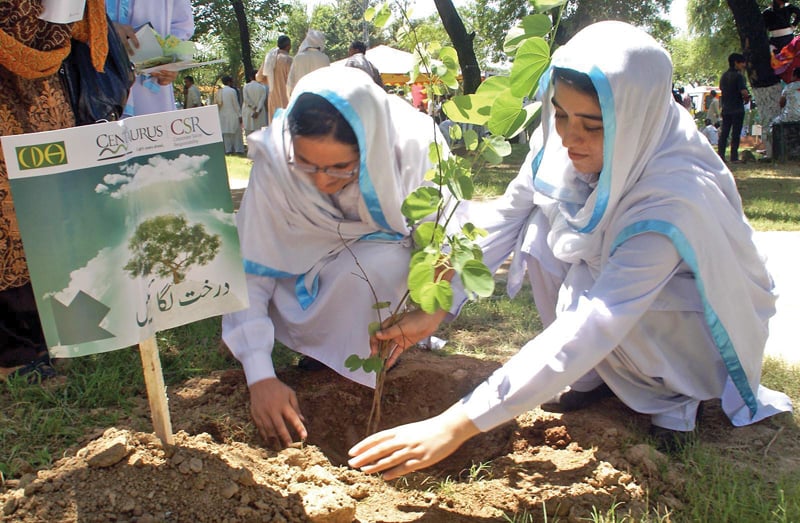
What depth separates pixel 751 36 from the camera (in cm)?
972

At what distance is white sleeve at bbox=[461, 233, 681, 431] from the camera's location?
5.67ft

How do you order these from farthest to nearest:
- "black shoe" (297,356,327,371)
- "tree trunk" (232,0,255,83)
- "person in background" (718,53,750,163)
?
"tree trunk" (232,0,255,83) → "person in background" (718,53,750,163) → "black shoe" (297,356,327,371)

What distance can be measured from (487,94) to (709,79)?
53.0 m

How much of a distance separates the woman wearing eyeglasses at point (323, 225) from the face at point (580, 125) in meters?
0.53

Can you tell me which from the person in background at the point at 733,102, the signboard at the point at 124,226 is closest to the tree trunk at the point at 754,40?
the person in background at the point at 733,102

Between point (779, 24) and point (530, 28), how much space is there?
32.9 ft

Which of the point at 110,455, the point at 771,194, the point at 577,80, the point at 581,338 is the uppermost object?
the point at 577,80

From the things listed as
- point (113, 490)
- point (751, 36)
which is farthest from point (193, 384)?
point (751, 36)

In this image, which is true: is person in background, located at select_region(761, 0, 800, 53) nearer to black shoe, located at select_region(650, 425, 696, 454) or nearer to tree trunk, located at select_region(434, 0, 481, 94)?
tree trunk, located at select_region(434, 0, 481, 94)

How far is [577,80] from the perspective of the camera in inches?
73.0

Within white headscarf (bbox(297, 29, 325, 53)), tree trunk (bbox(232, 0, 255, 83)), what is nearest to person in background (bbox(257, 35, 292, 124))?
white headscarf (bbox(297, 29, 325, 53))

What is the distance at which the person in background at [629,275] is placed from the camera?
1.75 m

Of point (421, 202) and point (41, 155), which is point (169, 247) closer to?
point (41, 155)

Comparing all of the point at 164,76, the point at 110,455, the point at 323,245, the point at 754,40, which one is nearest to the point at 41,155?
the point at 110,455
